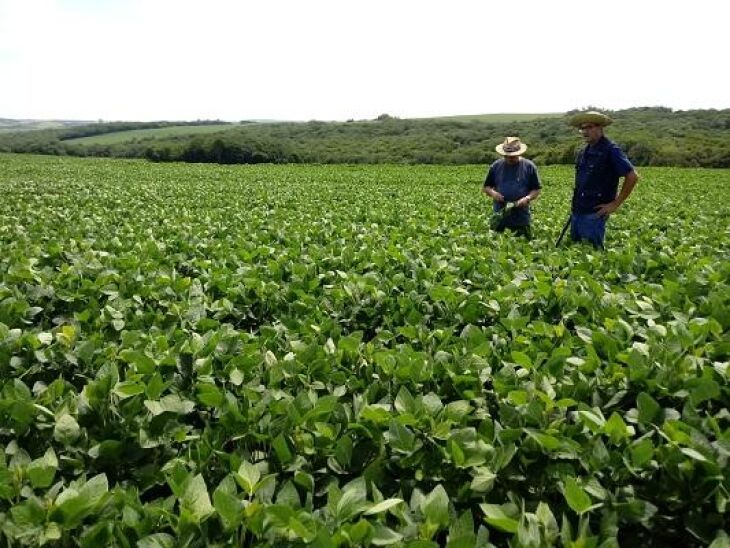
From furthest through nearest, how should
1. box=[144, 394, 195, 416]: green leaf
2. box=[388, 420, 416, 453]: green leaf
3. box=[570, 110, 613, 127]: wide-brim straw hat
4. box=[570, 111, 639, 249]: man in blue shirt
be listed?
box=[570, 111, 639, 249]: man in blue shirt
box=[570, 110, 613, 127]: wide-brim straw hat
box=[144, 394, 195, 416]: green leaf
box=[388, 420, 416, 453]: green leaf

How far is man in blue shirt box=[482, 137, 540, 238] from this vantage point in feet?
24.8

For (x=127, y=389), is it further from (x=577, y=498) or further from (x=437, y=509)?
(x=577, y=498)

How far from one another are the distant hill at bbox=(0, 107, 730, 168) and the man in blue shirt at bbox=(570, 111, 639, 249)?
36790 mm

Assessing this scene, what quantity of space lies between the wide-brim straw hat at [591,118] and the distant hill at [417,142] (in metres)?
36.9

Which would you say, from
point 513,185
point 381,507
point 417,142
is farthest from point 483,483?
point 417,142

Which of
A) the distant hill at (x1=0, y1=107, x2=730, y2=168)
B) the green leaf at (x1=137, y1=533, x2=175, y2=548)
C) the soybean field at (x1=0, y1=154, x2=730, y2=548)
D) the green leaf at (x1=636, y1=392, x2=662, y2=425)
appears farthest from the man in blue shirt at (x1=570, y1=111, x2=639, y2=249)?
the distant hill at (x1=0, y1=107, x2=730, y2=168)

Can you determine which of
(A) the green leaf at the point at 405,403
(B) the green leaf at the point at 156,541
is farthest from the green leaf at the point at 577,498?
(B) the green leaf at the point at 156,541

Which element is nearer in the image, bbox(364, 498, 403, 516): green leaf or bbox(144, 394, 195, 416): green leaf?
bbox(364, 498, 403, 516): green leaf

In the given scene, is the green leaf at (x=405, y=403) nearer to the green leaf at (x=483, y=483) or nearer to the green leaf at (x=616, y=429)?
the green leaf at (x=483, y=483)

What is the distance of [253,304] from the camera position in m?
4.03

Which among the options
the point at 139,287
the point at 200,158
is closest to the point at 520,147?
the point at 139,287

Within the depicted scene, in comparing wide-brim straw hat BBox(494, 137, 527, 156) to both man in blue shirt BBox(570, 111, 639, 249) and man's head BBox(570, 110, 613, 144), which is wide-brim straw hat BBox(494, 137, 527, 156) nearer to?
man in blue shirt BBox(570, 111, 639, 249)

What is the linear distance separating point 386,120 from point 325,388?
467 feet

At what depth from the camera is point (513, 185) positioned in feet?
25.1
